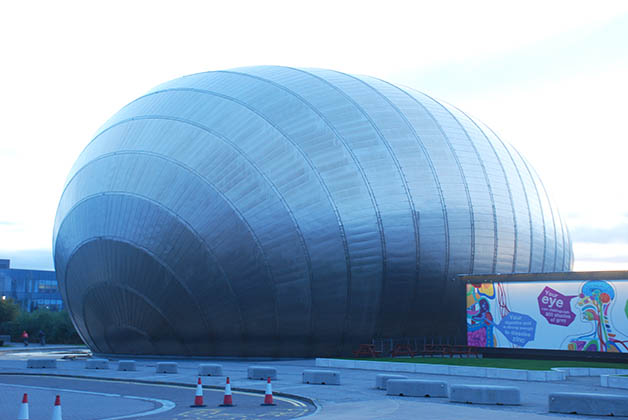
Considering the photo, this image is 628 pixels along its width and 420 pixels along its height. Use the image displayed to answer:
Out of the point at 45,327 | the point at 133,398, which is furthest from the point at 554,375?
the point at 45,327

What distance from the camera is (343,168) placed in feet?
98.3

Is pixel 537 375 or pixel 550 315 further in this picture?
pixel 550 315

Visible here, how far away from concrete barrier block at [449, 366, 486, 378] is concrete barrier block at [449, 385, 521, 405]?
7872 millimetres

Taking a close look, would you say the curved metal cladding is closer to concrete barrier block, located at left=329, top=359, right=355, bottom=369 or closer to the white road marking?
concrete barrier block, located at left=329, top=359, right=355, bottom=369

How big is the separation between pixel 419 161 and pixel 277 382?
14530 mm

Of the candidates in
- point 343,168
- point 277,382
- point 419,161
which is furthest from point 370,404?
point 419,161

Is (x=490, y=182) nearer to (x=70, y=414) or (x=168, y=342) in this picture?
(x=168, y=342)

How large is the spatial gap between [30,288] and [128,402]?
103m

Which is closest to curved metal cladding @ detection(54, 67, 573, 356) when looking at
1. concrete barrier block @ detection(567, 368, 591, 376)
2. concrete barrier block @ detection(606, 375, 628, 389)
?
concrete barrier block @ detection(567, 368, 591, 376)

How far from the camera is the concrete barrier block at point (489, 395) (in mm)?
15641

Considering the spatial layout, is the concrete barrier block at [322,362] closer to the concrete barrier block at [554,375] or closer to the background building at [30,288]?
the concrete barrier block at [554,375]

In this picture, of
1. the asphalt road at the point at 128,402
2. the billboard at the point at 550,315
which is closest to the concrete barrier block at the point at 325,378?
the asphalt road at the point at 128,402

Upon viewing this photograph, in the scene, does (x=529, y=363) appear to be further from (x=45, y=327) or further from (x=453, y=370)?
(x=45, y=327)

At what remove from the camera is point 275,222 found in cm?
2859
